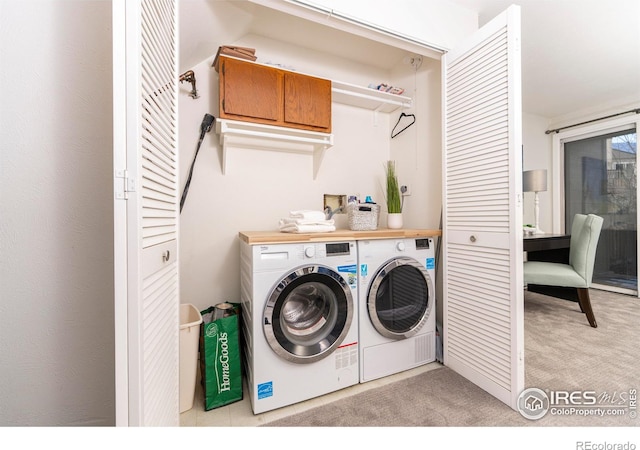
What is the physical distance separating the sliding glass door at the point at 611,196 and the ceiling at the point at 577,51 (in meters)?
0.52

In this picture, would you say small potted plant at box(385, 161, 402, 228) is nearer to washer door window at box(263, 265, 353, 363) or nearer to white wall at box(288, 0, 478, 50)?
washer door window at box(263, 265, 353, 363)

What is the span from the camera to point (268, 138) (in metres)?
1.98

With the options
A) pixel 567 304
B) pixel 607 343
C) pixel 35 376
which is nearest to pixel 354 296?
pixel 35 376

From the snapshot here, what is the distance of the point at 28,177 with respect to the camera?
33.1 inches

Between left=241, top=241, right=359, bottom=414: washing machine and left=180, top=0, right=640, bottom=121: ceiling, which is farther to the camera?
left=180, top=0, right=640, bottom=121: ceiling

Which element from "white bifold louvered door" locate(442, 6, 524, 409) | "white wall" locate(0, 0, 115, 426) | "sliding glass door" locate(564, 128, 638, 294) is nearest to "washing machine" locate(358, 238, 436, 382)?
"white bifold louvered door" locate(442, 6, 524, 409)

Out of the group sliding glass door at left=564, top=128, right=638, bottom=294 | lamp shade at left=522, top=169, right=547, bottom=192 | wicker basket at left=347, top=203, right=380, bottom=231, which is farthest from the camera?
sliding glass door at left=564, top=128, right=638, bottom=294

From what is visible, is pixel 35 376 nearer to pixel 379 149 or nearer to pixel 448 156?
pixel 448 156

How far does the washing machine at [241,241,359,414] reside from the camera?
4.57 ft

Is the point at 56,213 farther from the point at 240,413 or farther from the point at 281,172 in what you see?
the point at 281,172

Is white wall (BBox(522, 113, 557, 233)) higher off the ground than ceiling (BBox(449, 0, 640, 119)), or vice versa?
ceiling (BBox(449, 0, 640, 119))

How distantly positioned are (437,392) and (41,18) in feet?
7.95

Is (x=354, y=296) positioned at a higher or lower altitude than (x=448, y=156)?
lower

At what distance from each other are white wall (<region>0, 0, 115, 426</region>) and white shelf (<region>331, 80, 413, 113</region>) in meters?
1.59
